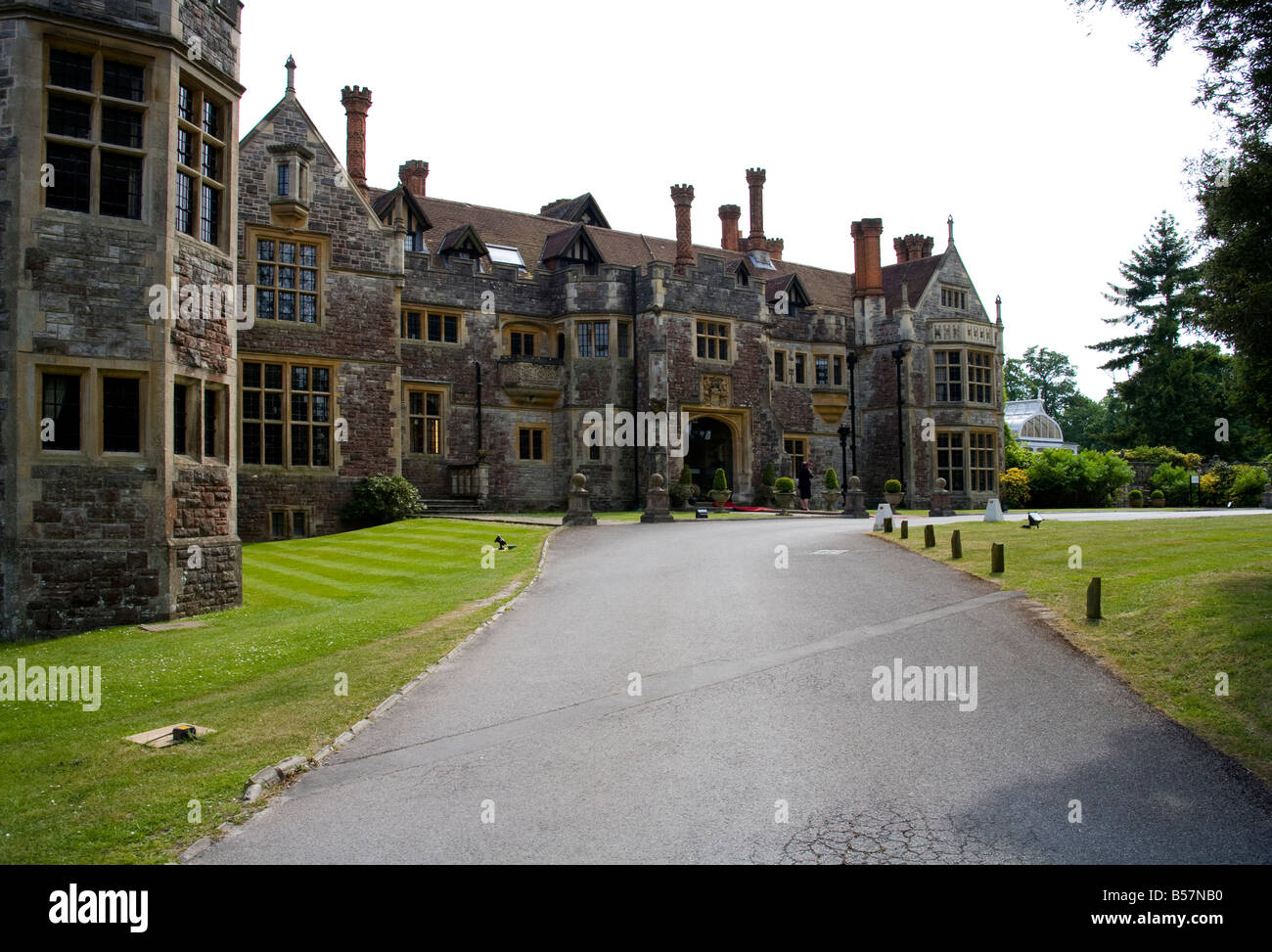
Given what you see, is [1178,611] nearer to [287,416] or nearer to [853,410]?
[287,416]

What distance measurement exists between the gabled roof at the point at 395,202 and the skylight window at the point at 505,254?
105 inches

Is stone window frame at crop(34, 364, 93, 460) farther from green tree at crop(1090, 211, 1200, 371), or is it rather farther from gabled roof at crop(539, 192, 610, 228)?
green tree at crop(1090, 211, 1200, 371)

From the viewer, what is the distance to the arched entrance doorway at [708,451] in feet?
133

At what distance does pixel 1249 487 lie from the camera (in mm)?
41688

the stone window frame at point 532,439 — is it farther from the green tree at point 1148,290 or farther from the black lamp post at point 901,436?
the green tree at point 1148,290

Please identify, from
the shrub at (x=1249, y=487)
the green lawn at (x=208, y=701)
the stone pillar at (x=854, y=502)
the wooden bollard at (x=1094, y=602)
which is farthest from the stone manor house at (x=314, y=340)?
the wooden bollard at (x=1094, y=602)

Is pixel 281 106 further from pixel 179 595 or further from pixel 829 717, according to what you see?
pixel 829 717

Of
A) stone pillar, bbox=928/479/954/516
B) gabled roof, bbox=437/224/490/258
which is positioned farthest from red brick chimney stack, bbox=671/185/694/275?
stone pillar, bbox=928/479/954/516

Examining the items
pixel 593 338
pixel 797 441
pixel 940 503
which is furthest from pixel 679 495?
pixel 797 441

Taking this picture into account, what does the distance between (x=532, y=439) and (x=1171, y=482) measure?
32.4m

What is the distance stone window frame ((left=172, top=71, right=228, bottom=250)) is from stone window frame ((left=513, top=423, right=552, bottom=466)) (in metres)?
18.8
